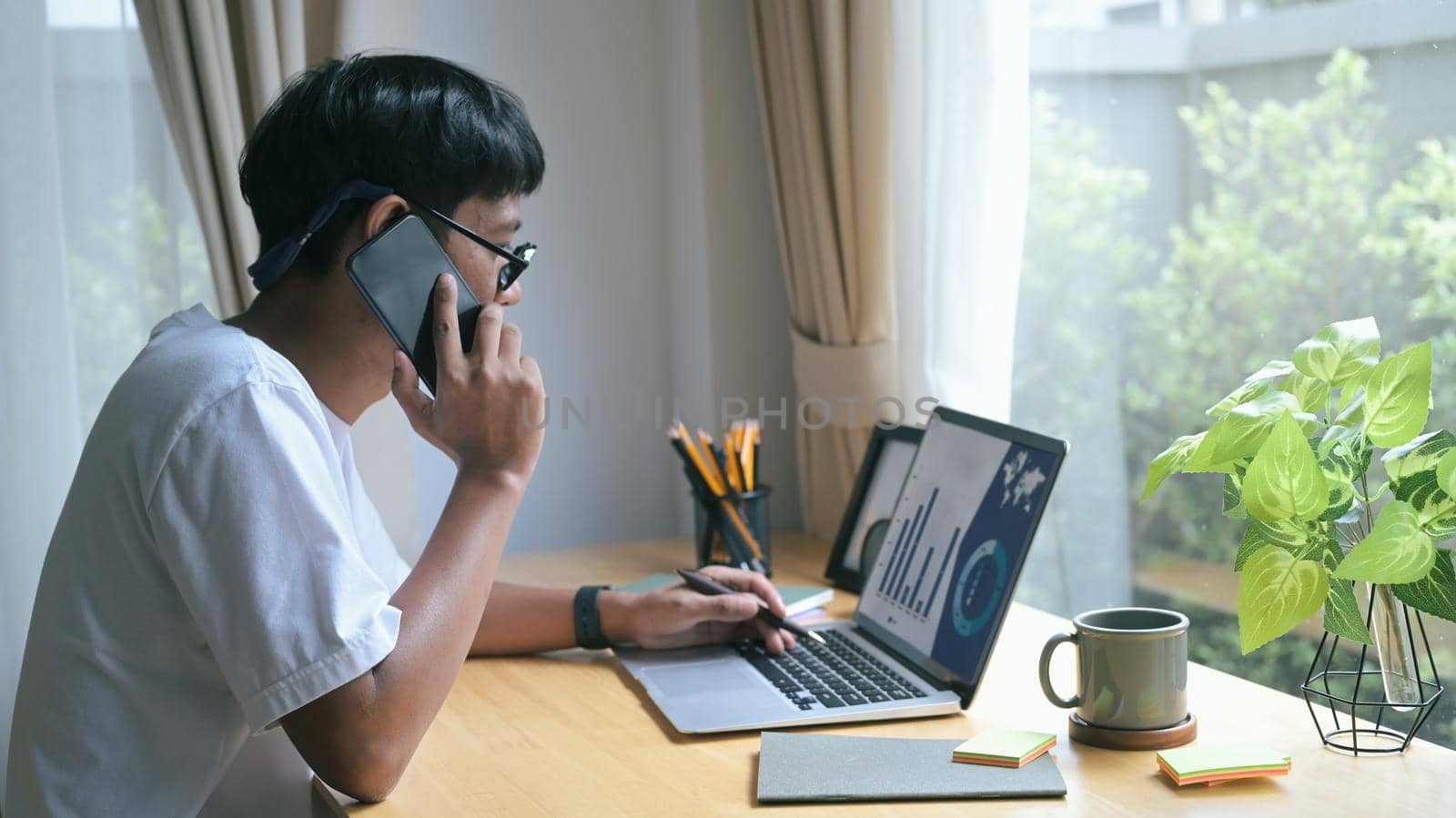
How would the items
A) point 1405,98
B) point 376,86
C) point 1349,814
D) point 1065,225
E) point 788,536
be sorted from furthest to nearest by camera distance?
point 788,536, point 1065,225, point 1405,98, point 376,86, point 1349,814

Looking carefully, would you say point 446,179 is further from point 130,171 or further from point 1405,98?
point 1405,98

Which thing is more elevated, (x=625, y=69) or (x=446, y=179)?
(x=625, y=69)

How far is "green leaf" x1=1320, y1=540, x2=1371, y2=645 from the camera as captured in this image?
98 cm

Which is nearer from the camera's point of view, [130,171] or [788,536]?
[130,171]

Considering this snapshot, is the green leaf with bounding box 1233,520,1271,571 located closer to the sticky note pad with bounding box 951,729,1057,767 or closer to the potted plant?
the potted plant

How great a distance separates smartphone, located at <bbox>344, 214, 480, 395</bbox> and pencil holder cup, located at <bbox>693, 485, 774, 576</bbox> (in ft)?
2.11

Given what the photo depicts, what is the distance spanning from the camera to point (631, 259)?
6.86 ft

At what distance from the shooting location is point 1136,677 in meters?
1.04

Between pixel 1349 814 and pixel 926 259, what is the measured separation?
0.96m

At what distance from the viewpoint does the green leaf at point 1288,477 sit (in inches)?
38.1

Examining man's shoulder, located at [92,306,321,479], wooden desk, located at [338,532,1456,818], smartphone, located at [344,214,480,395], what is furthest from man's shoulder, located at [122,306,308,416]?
wooden desk, located at [338,532,1456,818]

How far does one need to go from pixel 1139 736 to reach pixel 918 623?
0.30 m

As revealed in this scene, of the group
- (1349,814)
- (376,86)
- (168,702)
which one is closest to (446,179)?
(376,86)

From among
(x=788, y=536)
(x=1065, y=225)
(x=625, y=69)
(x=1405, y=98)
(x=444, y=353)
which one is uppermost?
(x=625, y=69)
